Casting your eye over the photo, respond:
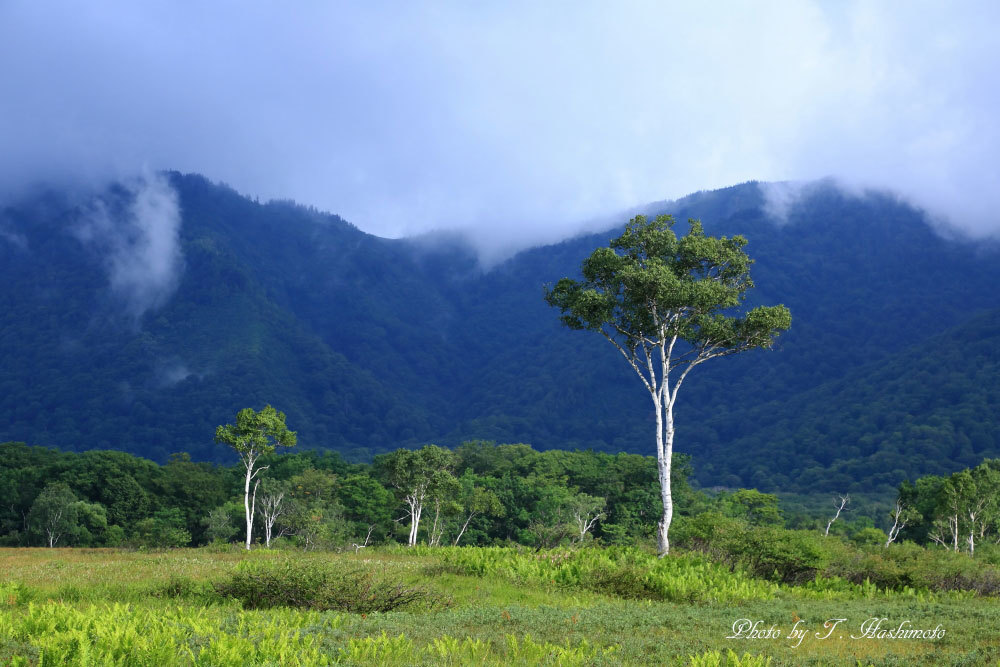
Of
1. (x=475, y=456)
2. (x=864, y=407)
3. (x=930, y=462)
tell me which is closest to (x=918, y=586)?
(x=475, y=456)

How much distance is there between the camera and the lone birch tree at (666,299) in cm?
2258

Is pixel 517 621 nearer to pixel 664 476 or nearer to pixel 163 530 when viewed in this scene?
pixel 664 476

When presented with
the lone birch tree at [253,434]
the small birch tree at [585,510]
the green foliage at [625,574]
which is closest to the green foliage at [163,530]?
the lone birch tree at [253,434]

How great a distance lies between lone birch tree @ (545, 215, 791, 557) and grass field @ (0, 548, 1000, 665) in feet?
25.5

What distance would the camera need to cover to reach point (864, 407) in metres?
186

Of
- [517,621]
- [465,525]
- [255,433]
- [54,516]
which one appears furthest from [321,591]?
[54,516]

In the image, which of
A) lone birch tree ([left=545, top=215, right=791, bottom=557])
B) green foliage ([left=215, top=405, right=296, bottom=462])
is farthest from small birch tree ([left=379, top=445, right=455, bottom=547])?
lone birch tree ([left=545, top=215, right=791, bottom=557])

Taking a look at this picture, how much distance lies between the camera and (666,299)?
22.5m

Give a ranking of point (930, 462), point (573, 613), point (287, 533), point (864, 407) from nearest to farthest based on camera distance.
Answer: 1. point (573, 613)
2. point (287, 533)
3. point (930, 462)
4. point (864, 407)

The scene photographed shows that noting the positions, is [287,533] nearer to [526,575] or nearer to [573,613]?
[526,575]

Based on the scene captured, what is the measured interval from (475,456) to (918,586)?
84702 mm

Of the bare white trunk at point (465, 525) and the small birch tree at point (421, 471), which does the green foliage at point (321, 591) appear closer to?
the small birch tree at point (421, 471)

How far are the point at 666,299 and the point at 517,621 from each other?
46.6 ft

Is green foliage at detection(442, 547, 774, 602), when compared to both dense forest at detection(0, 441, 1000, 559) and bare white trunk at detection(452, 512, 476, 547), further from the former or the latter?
bare white trunk at detection(452, 512, 476, 547)
